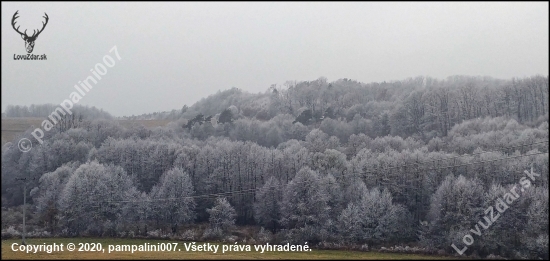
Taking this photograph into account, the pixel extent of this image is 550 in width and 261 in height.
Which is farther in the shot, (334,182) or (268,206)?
(268,206)

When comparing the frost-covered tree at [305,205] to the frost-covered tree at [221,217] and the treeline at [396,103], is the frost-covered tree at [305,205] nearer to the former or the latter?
the frost-covered tree at [221,217]

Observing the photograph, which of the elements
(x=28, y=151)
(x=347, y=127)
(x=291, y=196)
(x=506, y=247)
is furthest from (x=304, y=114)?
(x=506, y=247)

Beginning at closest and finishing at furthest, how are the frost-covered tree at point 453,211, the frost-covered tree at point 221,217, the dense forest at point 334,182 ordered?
1. the frost-covered tree at point 453,211
2. the dense forest at point 334,182
3. the frost-covered tree at point 221,217

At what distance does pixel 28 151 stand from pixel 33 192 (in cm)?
720

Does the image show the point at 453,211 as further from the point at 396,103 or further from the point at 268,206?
the point at 396,103

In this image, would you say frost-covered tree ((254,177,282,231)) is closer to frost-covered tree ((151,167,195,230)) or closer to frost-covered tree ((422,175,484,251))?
frost-covered tree ((151,167,195,230))

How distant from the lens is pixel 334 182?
5850 cm

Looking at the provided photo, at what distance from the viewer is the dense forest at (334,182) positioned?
47312 millimetres

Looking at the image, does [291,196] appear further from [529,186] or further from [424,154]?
[529,186]

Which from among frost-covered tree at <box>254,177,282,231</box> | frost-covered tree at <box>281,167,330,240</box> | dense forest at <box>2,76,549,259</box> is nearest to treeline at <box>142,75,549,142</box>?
dense forest at <box>2,76,549,259</box>

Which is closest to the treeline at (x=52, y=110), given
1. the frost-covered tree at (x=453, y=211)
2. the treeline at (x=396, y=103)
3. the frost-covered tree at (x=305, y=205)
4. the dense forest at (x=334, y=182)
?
the dense forest at (x=334, y=182)

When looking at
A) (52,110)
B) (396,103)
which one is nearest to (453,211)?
(396,103)

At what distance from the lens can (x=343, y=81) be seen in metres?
138

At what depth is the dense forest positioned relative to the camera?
4731 cm
